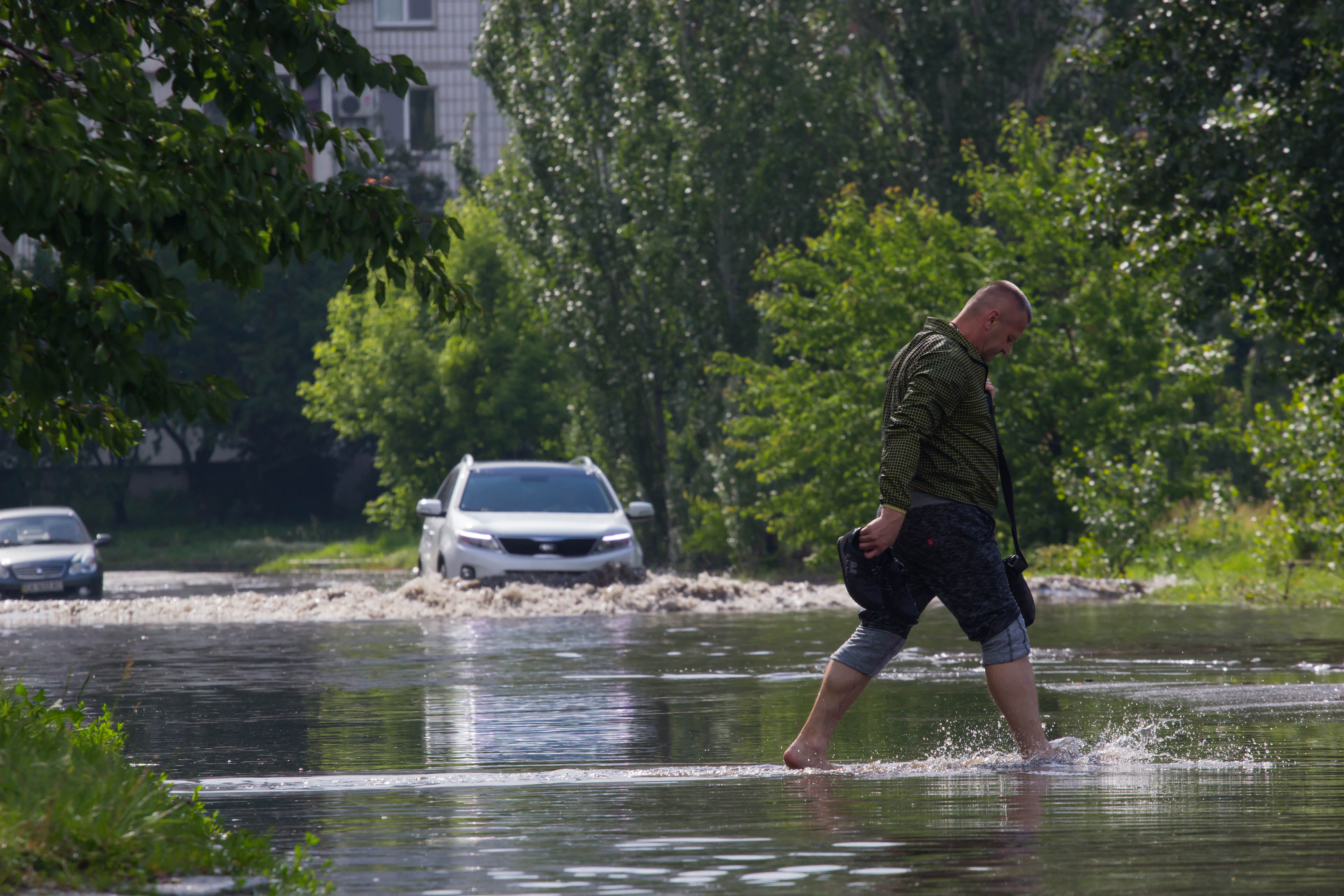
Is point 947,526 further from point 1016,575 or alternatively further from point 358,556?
point 358,556

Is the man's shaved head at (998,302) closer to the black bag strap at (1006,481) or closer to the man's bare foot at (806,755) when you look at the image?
the black bag strap at (1006,481)

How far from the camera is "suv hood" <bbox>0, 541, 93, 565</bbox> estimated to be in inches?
991

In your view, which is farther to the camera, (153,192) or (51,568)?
(51,568)

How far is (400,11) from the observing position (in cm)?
6172

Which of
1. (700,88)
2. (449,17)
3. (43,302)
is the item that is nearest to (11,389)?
(43,302)

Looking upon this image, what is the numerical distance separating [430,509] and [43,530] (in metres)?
9.98

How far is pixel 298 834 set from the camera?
530 centimetres

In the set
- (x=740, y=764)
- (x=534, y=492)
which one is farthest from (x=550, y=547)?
(x=740, y=764)

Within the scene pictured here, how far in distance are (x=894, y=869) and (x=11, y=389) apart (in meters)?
3.34

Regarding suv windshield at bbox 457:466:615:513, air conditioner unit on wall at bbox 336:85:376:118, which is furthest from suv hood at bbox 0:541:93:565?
air conditioner unit on wall at bbox 336:85:376:118

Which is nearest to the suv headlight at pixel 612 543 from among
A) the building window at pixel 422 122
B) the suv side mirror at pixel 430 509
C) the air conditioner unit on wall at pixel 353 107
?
the suv side mirror at pixel 430 509

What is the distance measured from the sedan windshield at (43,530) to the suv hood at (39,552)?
39 centimetres

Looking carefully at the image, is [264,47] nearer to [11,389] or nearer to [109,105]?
[109,105]

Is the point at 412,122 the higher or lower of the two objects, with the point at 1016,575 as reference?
higher
